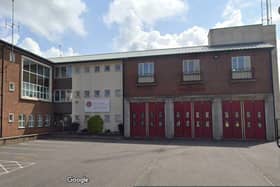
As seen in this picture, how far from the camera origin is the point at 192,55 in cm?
2238

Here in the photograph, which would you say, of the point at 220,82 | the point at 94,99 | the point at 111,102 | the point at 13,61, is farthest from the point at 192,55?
the point at 13,61

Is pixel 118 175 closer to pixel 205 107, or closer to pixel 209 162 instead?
pixel 209 162

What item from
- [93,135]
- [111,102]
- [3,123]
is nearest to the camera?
[3,123]

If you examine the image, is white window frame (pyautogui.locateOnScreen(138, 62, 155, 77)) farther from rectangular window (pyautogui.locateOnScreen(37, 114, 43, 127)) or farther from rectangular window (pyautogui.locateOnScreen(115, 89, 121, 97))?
rectangular window (pyautogui.locateOnScreen(37, 114, 43, 127))

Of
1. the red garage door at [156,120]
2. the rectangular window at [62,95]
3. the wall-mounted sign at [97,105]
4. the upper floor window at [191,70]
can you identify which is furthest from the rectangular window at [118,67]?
the upper floor window at [191,70]

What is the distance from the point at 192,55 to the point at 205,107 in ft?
17.3

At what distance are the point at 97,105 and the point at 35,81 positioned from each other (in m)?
6.72

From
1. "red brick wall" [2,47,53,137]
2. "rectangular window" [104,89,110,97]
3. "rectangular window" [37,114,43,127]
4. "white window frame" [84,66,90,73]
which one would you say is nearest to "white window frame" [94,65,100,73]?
"white window frame" [84,66,90,73]

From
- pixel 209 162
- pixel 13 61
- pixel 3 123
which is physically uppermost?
pixel 13 61

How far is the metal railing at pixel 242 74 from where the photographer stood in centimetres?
2075

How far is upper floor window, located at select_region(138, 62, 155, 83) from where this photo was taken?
75.5 feet

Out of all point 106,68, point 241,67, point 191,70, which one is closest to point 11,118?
point 106,68

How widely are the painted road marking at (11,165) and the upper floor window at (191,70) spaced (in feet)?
51.8

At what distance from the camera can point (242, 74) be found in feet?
68.7
